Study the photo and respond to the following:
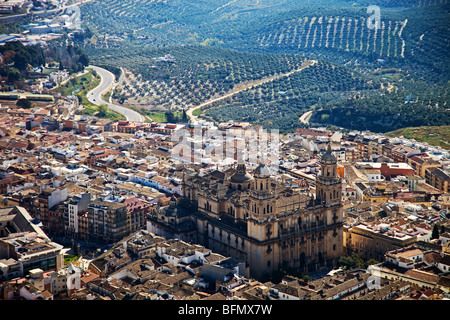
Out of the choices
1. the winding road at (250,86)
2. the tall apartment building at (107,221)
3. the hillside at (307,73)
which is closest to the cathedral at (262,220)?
the tall apartment building at (107,221)

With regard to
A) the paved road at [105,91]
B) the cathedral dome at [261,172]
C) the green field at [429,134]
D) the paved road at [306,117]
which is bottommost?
the paved road at [306,117]

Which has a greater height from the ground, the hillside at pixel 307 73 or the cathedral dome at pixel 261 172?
the cathedral dome at pixel 261 172

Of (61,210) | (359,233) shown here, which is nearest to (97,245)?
(61,210)

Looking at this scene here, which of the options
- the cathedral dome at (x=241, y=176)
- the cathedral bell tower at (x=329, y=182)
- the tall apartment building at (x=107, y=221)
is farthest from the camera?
the tall apartment building at (x=107, y=221)

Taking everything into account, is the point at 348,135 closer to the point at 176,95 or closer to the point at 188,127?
the point at 188,127

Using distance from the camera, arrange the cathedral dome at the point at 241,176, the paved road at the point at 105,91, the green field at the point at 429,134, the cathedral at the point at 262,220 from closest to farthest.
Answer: the cathedral at the point at 262,220 → the cathedral dome at the point at 241,176 → the green field at the point at 429,134 → the paved road at the point at 105,91

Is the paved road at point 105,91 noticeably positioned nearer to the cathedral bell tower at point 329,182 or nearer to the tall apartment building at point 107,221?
the tall apartment building at point 107,221

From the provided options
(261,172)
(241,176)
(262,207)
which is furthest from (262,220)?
(241,176)
